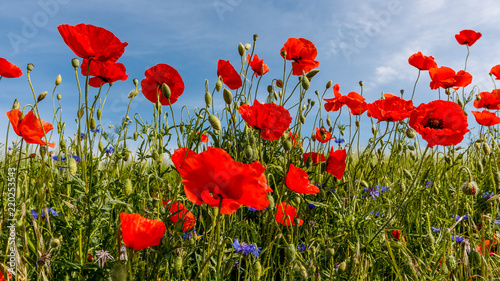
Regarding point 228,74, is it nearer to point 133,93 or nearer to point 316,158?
point 133,93

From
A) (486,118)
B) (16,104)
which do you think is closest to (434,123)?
(486,118)

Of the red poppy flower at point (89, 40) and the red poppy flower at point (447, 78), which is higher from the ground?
the red poppy flower at point (447, 78)

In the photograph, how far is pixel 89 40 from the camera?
1.41 m

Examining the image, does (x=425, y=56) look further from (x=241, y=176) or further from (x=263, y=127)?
(x=241, y=176)

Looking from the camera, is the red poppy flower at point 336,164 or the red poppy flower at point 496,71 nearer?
the red poppy flower at point 336,164

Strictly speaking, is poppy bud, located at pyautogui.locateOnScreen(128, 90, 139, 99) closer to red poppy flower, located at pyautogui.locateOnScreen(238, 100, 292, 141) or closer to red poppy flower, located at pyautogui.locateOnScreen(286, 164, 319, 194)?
red poppy flower, located at pyautogui.locateOnScreen(238, 100, 292, 141)

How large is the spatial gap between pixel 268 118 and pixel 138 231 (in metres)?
0.72

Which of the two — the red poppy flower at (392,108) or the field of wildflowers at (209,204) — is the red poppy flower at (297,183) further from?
the red poppy flower at (392,108)

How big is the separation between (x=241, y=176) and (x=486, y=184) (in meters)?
3.05

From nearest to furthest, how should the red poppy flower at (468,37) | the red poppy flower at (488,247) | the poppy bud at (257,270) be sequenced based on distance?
the poppy bud at (257,270), the red poppy flower at (488,247), the red poppy flower at (468,37)

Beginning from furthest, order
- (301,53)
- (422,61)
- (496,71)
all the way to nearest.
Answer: (496,71) < (422,61) < (301,53)

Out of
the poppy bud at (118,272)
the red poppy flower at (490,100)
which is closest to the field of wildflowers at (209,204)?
the poppy bud at (118,272)

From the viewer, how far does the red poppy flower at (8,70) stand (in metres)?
1.95

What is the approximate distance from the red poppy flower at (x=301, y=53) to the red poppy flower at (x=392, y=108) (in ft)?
1.53
